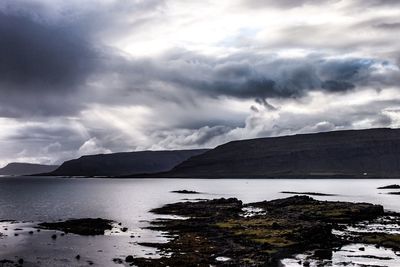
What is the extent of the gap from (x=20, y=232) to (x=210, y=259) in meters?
45.4

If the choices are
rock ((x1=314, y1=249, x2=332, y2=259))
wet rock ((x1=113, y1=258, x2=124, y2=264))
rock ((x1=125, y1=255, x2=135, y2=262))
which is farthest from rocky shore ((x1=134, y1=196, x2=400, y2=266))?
wet rock ((x1=113, y1=258, x2=124, y2=264))

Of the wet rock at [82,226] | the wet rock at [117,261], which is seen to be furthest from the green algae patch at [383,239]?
the wet rock at [82,226]

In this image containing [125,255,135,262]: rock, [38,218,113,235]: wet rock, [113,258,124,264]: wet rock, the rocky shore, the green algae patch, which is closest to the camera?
[113,258,124,264]: wet rock

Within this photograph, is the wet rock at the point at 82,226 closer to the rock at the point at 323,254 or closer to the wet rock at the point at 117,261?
the wet rock at the point at 117,261

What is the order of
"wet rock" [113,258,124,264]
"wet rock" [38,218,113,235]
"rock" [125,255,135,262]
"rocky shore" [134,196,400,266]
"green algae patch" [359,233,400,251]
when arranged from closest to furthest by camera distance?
"wet rock" [113,258,124,264], "rock" [125,255,135,262], "rocky shore" [134,196,400,266], "green algae patch" [359,233,400,251], "wet rock" [38,218,113,235]

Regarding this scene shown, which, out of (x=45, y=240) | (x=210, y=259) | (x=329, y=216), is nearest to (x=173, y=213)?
(x=329, y=216)

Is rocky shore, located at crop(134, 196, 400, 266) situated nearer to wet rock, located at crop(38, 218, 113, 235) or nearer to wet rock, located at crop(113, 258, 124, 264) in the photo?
wet rock, located at crop(113, 258, 124, 264)

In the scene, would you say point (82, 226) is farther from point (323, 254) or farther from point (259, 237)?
Result: point (323, 254)

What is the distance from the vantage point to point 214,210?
12650cm

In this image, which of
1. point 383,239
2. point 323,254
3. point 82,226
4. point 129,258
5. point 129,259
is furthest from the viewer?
point 82,226

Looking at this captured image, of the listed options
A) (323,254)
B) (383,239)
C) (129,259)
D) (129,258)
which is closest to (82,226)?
(129,258)

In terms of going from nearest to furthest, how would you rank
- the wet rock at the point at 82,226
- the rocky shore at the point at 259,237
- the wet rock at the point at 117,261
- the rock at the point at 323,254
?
the wet rock at the point at 117,261
the rocky shore at the point at 259,237
the rock at the point at 323,254
the wet rock at the point at 82,226

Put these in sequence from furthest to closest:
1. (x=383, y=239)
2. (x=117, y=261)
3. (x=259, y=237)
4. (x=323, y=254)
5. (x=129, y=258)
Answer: (x=259, y=237)
(x=383, y=239)
(x=323, y=254)
(x=129, y=258)
(x=117, y=261)

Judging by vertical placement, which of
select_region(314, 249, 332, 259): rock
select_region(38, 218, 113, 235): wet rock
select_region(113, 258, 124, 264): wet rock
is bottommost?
select_region(113, 258, 124, 264): wet rock
